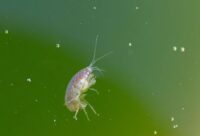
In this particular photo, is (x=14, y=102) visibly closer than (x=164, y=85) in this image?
Yes

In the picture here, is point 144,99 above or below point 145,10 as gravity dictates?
below

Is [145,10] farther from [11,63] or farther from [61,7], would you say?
[11,63]

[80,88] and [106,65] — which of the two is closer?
[80,88]

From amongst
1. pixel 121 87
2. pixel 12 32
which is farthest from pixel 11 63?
pixel 121 87
